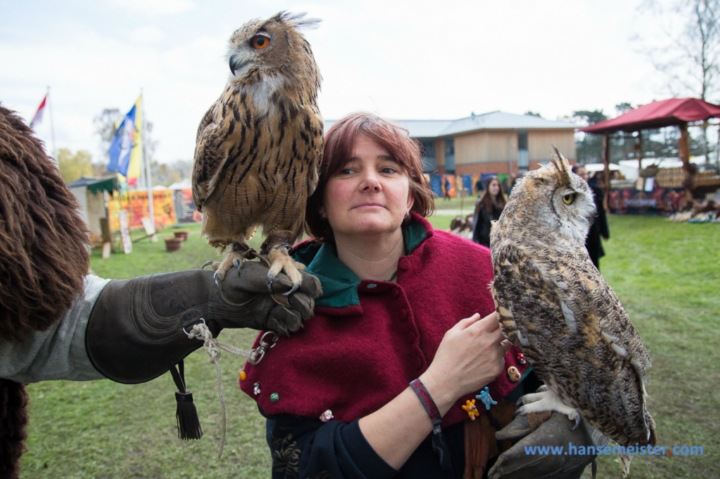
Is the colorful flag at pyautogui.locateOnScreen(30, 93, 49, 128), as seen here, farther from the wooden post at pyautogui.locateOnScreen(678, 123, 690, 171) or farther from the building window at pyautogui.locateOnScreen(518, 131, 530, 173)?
the building window at pyautogui.locateOnScreen(518, 131, 530, 173)

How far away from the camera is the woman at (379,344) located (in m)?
1.15

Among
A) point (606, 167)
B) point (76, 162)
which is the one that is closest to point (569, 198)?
point (606, 167)

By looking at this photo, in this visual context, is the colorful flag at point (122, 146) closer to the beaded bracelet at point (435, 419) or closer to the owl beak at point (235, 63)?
the owl beak at point (235, 63)

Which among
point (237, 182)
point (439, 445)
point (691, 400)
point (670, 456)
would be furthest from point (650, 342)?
point (237, 182)

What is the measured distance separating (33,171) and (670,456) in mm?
3932

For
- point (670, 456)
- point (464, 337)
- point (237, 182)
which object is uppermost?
point (237, 182)

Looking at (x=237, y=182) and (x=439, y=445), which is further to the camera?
(x=237, y=182)

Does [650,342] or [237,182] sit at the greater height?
[237,182]

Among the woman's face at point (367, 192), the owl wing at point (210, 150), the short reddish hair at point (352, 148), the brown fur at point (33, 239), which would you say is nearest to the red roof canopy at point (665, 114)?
the short reddish hair at point (352, 148)

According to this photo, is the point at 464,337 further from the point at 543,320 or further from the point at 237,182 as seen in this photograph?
the point at 237,182

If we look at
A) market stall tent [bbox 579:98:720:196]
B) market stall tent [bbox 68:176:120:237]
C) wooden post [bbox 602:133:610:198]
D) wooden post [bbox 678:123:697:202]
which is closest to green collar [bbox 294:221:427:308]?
market stall tent [bbox 68:176:120:237]

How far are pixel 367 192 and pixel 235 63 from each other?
75 cm

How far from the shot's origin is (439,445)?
1222 mm

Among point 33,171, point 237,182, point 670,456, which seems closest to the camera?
point 33,171
